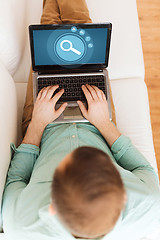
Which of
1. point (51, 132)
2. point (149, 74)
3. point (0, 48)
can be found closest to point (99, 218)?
point (51, 132)

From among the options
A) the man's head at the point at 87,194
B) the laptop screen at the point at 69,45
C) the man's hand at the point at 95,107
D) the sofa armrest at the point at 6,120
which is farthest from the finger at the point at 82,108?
the man's head at the point at 87,194

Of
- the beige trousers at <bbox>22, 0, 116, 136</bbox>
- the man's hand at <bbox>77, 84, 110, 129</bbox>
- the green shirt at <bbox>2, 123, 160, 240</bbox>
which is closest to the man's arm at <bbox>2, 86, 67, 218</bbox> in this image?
the green shirt at <bbox>2, 123, 160, 240</bbox>

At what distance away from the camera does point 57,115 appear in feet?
3.54

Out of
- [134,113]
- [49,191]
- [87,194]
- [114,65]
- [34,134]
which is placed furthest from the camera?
[114,65]

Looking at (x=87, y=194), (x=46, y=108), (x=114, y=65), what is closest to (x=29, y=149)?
(x=46, y=108)

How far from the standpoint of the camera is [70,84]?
1133 millimetres

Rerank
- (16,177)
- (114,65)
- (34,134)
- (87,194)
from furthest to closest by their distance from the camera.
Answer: (114,65) → (34,134) → (16,177) → (87,194)

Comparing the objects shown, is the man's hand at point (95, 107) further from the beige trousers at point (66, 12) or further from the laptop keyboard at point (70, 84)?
the beige trousers at point (66, 12)

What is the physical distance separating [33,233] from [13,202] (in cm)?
13

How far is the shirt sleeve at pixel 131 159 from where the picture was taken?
3.17 feet

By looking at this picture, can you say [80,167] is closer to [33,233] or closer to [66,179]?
[66,179]

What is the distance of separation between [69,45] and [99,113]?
332mm

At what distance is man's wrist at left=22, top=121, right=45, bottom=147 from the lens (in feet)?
3.44

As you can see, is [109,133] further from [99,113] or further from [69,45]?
[69,45]
